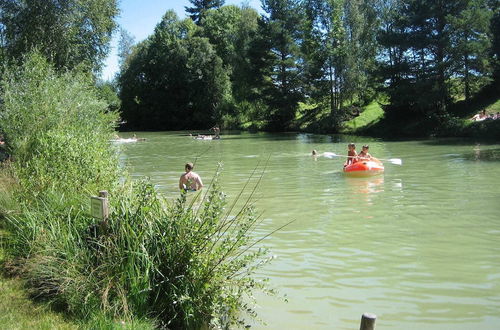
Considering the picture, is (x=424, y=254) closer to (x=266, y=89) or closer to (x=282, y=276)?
(x=282, y=276)

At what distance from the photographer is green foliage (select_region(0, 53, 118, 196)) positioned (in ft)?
25.5

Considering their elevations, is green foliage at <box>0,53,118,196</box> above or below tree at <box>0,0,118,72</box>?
below

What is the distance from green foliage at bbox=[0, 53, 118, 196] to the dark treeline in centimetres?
2783

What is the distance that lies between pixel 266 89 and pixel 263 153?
2579cm

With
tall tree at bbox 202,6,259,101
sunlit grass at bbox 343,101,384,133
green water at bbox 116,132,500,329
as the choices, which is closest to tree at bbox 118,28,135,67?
tall tree at bbox 202,6,259,101

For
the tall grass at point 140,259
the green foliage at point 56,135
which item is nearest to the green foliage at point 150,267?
the tall grass at point 140,259

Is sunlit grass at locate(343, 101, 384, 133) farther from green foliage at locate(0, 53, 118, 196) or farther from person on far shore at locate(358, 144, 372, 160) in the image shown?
green foliage at locate(0, 53, 118, 196)

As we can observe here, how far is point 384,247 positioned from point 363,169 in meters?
→ 9.35

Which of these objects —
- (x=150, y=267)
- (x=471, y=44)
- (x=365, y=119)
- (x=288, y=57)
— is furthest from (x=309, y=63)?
(x=150, y=267)

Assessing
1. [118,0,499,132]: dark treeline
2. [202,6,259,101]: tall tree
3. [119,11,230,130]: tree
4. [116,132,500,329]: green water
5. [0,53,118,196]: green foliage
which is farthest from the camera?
[119,11,230,130]: tree

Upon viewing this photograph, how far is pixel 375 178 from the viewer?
17.4 metres

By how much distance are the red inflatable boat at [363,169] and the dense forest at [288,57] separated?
36.8ft

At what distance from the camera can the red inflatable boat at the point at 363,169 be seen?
58.5 feet

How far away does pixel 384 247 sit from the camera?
876cm
